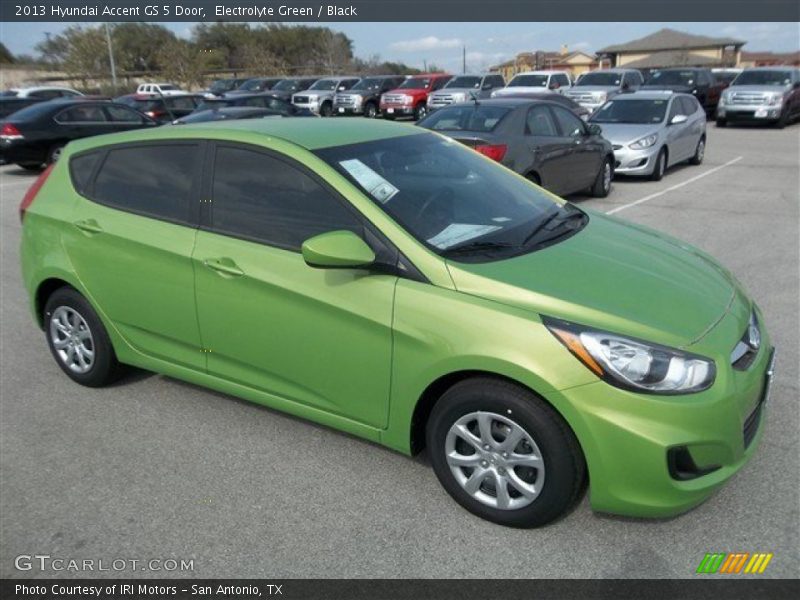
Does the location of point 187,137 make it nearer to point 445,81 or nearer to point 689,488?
point 689,488

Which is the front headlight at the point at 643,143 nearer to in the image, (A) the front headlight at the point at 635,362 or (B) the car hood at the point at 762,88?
(A) the front headlight at the point at 635,362

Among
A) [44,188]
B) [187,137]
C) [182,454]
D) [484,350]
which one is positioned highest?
[187,137]

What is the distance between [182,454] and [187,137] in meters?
1.71

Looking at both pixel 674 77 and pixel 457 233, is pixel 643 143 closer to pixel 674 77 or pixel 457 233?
pixel 457 233

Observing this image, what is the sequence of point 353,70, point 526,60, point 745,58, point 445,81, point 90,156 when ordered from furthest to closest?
1. point 745,58
2. point 526,60
3. point 353,70
4. point 445,81
5. point 90,156

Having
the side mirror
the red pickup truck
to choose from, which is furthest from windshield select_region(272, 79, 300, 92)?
the side mirror

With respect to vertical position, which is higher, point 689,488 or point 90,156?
point 90,156

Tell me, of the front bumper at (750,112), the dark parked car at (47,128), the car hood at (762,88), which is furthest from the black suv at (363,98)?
the car hood at (762,88)

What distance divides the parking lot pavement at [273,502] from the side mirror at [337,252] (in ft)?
3.61

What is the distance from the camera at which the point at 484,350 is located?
2.71 meters

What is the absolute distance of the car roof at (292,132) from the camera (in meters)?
3.51

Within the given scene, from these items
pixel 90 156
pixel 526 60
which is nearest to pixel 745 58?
pixel 526 60

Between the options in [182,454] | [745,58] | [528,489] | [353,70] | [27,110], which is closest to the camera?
[528,489]

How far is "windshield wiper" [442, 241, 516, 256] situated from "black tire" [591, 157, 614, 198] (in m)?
7.56
